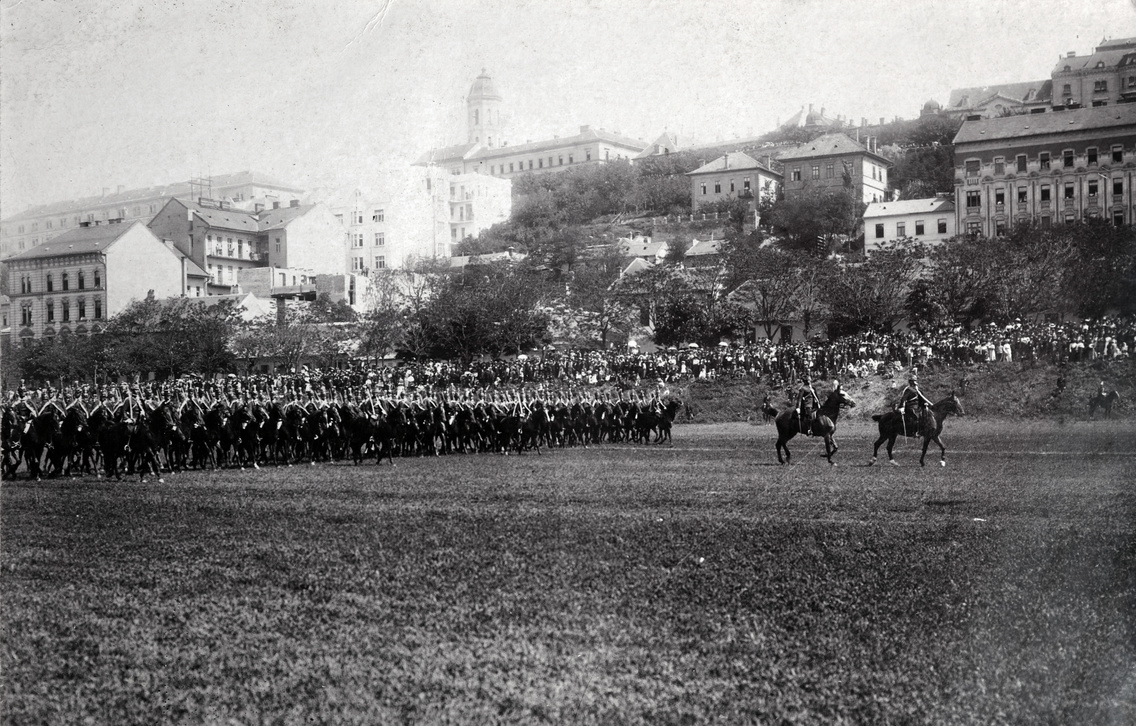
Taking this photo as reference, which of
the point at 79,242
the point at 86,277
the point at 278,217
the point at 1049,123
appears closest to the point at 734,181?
the point at 278,217

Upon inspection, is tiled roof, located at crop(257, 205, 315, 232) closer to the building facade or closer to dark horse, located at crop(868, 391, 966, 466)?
the building facade

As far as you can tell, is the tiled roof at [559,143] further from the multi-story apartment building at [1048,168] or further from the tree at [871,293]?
the tree at [871,293]

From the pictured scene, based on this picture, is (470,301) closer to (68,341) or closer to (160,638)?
(68,341)

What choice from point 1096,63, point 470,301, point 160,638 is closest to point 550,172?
point 470,301

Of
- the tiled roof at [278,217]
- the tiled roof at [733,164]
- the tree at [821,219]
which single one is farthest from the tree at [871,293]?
the tiled roof at [733,164]

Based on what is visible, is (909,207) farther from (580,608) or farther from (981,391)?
(580,608)

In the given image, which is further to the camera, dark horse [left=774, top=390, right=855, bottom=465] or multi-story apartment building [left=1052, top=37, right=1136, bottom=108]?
multi-story apartment building [left=1052, top=37, right=1136, bottom=108]

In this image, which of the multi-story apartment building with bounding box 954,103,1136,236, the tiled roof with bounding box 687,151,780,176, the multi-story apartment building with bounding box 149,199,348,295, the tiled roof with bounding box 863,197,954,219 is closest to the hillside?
the multi-story apartment building with bounding box 954,103,1136,236

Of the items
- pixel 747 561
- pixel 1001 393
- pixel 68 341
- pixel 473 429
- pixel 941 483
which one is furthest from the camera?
pixel 68 341
